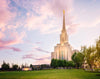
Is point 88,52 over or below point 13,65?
over

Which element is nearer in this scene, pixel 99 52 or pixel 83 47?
pixel 99 52

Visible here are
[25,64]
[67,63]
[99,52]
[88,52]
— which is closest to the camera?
[99,52]

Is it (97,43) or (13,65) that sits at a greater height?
(97,43)

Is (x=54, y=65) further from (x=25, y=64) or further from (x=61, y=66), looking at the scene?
(x=25, y=64)

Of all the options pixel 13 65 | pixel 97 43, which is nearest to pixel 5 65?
pixel 13 65

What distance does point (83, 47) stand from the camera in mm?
64312

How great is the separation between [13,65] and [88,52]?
218 ft

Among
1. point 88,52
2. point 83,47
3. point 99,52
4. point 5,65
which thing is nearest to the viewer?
point 99,52

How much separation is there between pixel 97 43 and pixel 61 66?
95.1 m

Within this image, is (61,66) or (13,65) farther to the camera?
(61,66)

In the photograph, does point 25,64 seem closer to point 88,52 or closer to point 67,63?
point 67,63

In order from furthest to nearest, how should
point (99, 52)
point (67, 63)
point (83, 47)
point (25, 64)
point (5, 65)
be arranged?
point (67, 63)
point (25, 64)
point (5, 65)
point (83, 47)
point (99, 52)

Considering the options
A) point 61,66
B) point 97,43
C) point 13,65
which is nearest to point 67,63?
point 61,66

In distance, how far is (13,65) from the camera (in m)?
107
